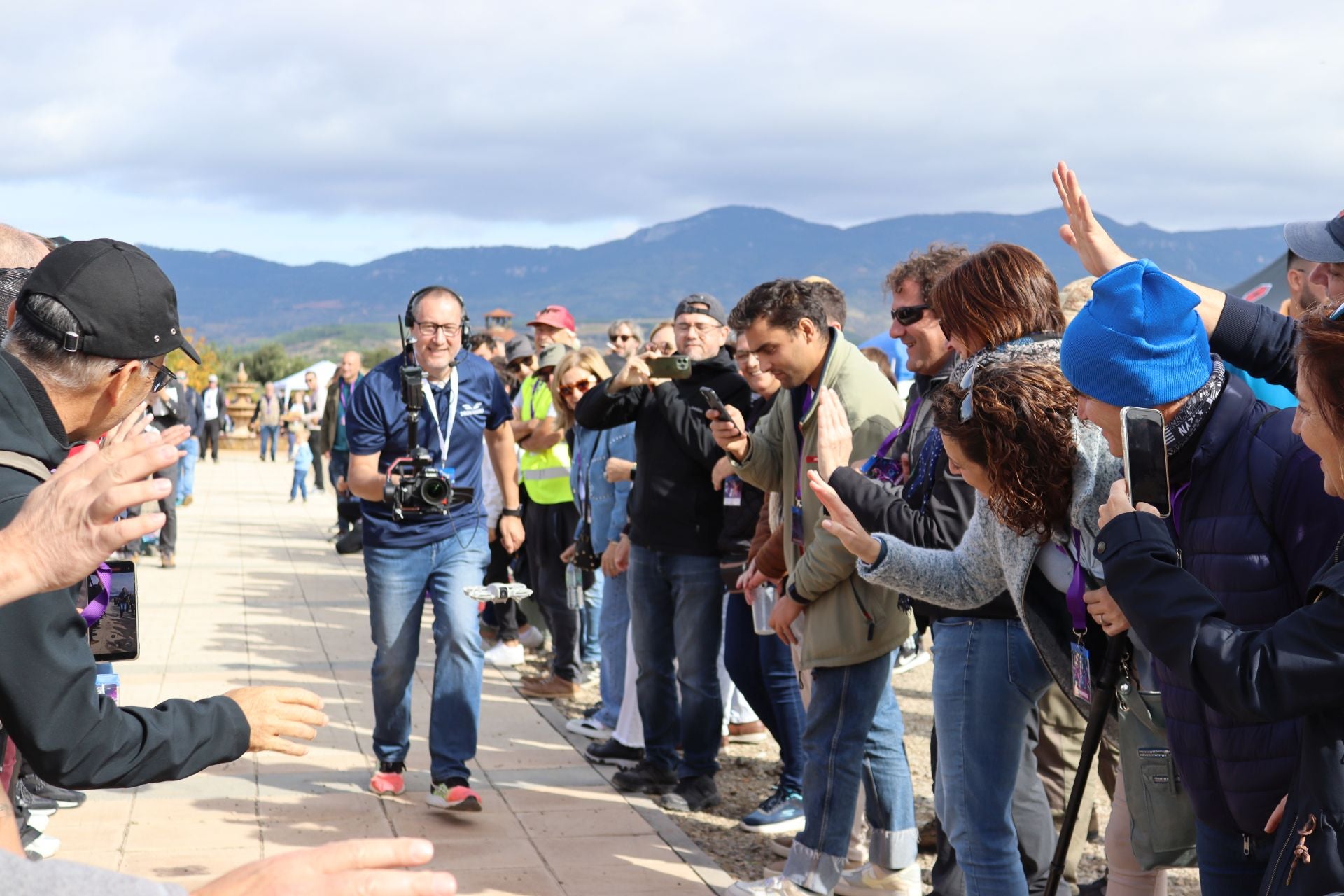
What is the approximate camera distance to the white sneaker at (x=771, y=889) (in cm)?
422

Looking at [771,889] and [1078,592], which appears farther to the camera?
[771,889]

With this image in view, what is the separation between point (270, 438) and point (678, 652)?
102ft

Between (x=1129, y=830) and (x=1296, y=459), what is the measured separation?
3.99 ft

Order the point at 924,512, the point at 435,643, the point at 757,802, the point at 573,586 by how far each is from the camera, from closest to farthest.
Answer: the point at 924,512 → the point at 435,643 → the point at 757,802 → the point at 573,586

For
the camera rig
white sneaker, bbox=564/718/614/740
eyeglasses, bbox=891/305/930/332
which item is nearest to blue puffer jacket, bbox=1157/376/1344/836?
eyeglasses, bbox=891/305/930/332

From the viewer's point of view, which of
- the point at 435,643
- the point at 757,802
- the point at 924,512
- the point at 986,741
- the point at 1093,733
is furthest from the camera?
the point at 757,802

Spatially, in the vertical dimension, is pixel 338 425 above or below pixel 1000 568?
below

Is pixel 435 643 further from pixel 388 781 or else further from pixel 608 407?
pixel 608 407

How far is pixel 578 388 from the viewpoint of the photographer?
688 cm

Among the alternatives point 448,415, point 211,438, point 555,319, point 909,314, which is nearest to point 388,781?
point 448,415

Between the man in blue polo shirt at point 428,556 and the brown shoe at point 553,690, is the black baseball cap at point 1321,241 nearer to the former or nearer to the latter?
the man in blue polo shirt at point 428,556

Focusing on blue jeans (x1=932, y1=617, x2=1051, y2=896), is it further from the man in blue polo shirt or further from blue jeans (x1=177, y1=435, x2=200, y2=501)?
blue jeans (x1=177, y1=435, x2=200, y2=501)

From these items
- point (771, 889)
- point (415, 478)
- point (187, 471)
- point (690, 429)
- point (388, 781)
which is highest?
point (690, 429)

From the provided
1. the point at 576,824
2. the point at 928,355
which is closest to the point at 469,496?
the point at 576,824
